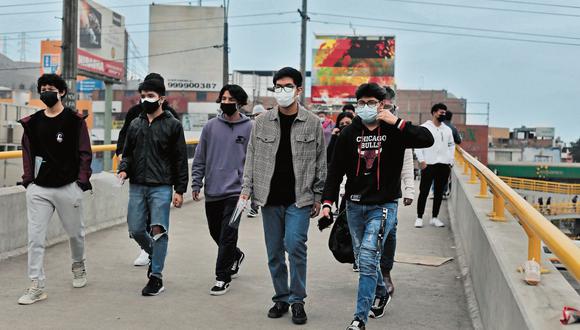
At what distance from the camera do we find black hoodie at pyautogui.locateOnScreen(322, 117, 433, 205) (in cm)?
511

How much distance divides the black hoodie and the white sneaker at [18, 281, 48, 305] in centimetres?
254

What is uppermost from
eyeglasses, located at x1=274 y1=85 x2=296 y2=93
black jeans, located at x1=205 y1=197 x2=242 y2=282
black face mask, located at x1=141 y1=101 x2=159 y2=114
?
eyeglasses, located at x1=274 y1=85 x2=296 y2=93

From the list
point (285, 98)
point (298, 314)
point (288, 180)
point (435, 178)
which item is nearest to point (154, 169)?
point (288, 180)

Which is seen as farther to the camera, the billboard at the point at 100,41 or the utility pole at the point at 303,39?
the billboard at the point at 100,41

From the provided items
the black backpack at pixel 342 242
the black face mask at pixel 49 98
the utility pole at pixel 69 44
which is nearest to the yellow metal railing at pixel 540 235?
the black backpack at pixel 342 242

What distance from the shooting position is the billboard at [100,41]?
41469 mm

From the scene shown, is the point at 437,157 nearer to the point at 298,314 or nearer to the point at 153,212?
the point at 153,212

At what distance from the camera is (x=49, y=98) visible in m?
5.97

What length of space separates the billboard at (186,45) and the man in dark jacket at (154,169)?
5184 cm

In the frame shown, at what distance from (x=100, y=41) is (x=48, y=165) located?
129 feet

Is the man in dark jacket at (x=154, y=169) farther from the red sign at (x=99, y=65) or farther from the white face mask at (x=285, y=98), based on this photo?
the red sign at (x=99, y=65)

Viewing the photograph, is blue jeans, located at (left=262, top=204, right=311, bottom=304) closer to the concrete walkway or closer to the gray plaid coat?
the gray plaid coat

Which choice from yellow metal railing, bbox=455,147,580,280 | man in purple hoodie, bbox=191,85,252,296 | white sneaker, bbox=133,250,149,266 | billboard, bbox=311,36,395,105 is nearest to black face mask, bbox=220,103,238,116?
man in purple hoodie, bbox=191,85,252,296

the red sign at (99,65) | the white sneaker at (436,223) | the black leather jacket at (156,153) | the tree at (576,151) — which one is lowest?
the tree at (576,151)
